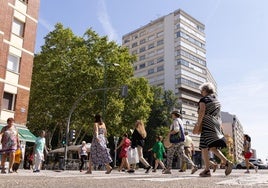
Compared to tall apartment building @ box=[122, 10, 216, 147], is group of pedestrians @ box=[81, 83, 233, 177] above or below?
below

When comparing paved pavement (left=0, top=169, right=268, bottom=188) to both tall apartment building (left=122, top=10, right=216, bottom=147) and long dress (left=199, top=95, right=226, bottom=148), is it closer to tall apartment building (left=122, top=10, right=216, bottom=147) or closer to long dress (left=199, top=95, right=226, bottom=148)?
long dress (left=199, top=95, right=226, bottom=148)

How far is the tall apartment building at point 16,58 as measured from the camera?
23.3 m

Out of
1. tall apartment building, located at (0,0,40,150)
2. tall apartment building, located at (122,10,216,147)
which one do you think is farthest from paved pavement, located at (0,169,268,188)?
tall apartment building, located at (122,10,216,147)

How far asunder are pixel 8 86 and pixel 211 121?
20.2 metres

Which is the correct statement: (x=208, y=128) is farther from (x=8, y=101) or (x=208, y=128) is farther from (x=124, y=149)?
(x=8, y=101)

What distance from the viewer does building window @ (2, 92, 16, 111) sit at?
2364 centimetres

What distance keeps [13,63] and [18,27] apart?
293 centimetres

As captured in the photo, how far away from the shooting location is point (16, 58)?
2517 centimetres

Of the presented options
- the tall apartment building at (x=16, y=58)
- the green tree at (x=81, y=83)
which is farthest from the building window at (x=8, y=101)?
the green tree at (x=81, y=83)

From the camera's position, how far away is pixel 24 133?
23.5 m

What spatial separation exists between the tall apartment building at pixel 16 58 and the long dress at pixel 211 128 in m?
18.4

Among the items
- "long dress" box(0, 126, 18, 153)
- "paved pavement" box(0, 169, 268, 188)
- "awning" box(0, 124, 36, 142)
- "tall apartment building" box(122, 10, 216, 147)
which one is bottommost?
"paved pavement" box(0, 169, 268, 188)

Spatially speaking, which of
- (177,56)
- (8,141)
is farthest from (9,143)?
(177,56)

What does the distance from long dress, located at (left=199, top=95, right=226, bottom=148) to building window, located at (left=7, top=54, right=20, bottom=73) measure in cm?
2046
